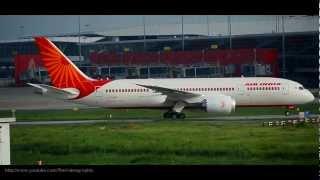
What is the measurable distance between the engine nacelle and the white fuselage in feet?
0.27

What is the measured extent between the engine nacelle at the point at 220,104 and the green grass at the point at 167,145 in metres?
0.68

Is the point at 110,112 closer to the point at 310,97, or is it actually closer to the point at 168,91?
the point at 168,91

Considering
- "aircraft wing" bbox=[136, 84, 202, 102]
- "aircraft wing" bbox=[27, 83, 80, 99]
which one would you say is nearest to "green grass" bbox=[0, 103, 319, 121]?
"aircraft wing" bbox=[27, 83, 80, 99]

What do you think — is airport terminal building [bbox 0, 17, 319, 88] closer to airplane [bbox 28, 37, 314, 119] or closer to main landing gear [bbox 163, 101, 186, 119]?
airplane [bbox 28, 37, 314, 119]

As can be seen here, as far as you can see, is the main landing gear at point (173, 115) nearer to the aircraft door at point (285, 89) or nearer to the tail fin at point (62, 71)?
the tail fin at point (62, 71)

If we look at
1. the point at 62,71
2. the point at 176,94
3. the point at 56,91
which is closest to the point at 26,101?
the point at 56,91

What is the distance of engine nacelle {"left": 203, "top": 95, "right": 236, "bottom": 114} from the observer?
7.09m

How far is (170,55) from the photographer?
259 inches

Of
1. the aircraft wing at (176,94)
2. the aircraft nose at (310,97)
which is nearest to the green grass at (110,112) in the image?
the aircraft nose at (310,97)

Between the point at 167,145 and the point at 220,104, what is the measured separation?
1.39m

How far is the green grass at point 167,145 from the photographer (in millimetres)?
5934
